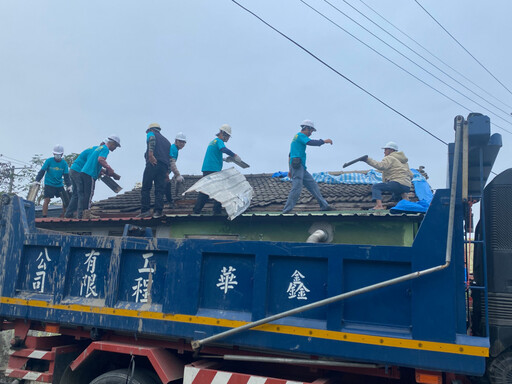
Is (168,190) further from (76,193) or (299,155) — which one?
(299,155)

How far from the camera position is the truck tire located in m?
3.90

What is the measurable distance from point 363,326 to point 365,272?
Result: 0.39 m

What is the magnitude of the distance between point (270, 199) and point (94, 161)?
3.76 meters

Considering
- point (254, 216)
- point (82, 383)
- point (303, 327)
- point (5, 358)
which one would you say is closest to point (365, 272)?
point (303, 327)

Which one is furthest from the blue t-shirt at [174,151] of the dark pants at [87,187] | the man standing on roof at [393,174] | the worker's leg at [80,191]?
the man standing on roof at [393,174]

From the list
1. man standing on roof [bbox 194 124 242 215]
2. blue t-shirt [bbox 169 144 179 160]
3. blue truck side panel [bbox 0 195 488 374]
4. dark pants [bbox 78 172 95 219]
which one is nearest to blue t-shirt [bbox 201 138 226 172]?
man standing on roof [bbox 194 124 242 215]

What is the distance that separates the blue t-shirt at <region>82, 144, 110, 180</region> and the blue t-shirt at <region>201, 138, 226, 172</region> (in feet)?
6.73

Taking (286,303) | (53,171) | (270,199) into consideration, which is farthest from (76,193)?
(286,303)

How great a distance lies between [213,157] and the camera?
8.35m

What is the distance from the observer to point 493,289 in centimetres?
337

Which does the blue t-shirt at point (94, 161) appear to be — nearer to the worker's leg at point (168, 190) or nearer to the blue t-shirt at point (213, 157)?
the worker's leg at point (168, 190)

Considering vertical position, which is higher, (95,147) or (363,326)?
(95,147)

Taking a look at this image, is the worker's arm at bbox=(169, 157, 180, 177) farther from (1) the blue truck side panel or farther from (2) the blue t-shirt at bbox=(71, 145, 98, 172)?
(1) the blue truck side panel

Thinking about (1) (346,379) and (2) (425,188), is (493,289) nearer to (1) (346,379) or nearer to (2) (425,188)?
(1) (346,379)
